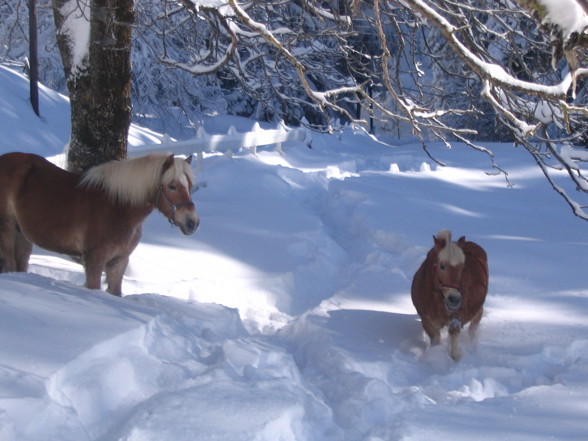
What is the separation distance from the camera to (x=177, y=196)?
466 cm

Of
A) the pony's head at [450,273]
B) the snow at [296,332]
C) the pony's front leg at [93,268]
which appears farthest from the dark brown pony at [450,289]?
the pony's front leg at [93,268]

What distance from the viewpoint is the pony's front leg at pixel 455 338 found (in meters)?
5.13

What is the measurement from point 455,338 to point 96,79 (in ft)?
13.0

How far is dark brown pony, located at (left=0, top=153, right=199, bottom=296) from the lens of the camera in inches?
185

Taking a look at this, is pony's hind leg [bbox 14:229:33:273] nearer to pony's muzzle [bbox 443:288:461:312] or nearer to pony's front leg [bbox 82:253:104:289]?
pony's front leg [bbox 82:253:104:289]

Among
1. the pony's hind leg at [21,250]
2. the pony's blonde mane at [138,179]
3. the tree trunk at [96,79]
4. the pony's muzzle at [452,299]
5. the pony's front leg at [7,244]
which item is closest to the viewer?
the pony's blonde mane at [138,179]

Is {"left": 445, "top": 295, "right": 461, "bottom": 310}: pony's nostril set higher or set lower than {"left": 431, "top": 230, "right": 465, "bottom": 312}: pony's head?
lower

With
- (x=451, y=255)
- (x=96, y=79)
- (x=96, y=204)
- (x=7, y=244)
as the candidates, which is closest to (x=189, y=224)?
(x=96, y=204)

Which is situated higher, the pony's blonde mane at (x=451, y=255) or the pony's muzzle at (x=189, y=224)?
the pony's muzzle at (x=189, y=224)

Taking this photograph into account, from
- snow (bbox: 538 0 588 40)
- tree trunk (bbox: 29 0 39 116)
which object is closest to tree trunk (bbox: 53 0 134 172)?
snow (bbox: 538 0 588 40)

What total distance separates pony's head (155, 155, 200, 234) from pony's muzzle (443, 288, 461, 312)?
6.69 feet

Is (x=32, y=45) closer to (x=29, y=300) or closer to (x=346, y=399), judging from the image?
(x=29, y=300)

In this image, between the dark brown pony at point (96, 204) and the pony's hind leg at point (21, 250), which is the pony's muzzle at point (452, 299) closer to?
the dark brown pony at point (96, 204)

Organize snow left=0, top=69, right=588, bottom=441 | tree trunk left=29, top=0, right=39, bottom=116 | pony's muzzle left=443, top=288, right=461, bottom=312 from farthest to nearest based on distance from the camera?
tree trunk left=29, top=0, right=39, bottom=116
pony's muzzle left=443, top=288, right=461, bottom=312
snow left=0, top=69, right=588, bottom=441
